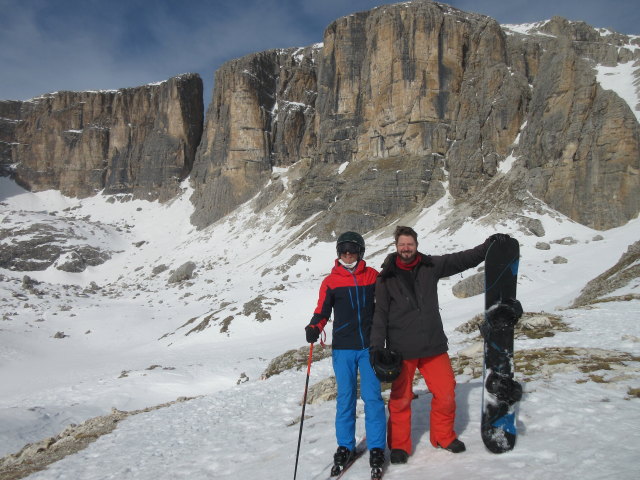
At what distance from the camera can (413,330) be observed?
4031mm

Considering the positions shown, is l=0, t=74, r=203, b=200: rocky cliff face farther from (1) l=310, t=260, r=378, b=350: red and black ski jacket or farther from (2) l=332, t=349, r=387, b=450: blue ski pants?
(2) l=332, t=349, r=387, b=450: blue ski pants

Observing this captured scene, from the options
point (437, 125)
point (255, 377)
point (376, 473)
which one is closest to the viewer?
point (376, 473)

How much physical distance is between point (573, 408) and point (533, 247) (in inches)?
1010

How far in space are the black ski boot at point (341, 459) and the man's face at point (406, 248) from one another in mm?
2029

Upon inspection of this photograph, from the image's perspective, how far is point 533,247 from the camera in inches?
1070

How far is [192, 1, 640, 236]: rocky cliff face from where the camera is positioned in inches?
1310

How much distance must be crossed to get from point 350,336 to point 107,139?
111548mm

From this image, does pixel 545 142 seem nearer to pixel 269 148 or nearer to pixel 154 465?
pixel 154 465

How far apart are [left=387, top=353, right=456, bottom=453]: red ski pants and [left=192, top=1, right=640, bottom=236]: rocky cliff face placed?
111 ft

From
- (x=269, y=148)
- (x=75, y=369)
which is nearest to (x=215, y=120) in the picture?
(x=269, y=148)

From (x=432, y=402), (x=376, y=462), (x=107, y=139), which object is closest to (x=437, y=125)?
(x=432, y=402)

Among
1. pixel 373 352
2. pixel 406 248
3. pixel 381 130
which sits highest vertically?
pixel 381 130

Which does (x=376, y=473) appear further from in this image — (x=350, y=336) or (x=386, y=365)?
(x=350, y=336)

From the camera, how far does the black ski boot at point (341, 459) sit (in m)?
4.00
